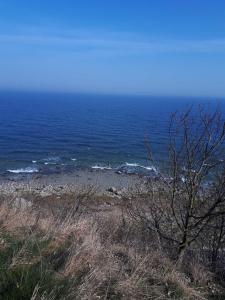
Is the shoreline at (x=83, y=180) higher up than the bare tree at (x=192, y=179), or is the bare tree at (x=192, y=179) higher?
the bare tree at (x=192, y=179)

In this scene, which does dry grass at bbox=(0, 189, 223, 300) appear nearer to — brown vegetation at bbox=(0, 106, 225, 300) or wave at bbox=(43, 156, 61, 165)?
brown vegetation at bbox=(0, 106, 225, 300)

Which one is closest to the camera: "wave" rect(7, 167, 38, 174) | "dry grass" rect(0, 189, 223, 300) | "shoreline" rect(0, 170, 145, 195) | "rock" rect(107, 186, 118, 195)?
"dry grass" rect(0, 189, 223, 300)

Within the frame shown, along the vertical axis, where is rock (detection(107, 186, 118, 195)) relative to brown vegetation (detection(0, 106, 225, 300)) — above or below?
below

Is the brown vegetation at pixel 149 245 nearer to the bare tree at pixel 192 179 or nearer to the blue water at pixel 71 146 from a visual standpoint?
the bare tree at pixel 192 179

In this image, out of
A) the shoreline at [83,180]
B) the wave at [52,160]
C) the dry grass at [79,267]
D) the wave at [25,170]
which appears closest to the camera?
the dry grass at [79,267]

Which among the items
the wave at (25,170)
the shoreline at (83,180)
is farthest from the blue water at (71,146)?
the shoreline at (83,180)

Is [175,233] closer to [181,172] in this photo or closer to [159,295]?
[181,172]

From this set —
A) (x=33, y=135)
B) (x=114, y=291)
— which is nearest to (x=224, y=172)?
(x=114, y=291)

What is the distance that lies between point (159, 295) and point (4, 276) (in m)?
1.90

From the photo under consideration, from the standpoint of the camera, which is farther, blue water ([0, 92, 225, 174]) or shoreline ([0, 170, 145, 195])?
blue water ([0, 92, 225, 174])

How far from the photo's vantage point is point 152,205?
8.48 m

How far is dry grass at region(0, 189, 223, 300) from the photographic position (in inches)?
178

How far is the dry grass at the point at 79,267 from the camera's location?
14.9 feet

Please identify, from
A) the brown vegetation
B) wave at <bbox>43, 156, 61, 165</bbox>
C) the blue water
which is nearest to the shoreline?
the blue water
